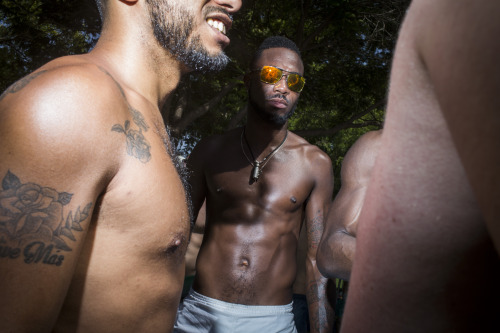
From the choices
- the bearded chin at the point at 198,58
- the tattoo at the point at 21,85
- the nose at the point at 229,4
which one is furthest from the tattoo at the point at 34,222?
the nose at the point at 229,4

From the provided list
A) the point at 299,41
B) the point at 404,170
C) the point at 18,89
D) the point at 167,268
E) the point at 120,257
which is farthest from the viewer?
the point at 299,41

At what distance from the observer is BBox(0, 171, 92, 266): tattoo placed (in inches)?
42.5

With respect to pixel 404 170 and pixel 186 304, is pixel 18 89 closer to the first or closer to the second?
pixel 404 170

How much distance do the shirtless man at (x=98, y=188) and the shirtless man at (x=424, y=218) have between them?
0.90 meters

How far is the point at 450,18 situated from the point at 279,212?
119 inches

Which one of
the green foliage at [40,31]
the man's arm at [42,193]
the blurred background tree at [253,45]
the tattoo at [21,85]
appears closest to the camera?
the man's arm at [42,193]

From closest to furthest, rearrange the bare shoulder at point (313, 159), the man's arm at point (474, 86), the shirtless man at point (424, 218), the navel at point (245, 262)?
the man's arm at point (474, 86) → the shirtless man at point (424, 218) → the navel at point (245, 262) → the bare shoulder at point (313, 159)

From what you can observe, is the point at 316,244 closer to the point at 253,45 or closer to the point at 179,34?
the point at 179,34

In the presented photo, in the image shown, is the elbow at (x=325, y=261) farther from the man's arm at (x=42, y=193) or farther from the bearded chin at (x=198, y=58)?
the man's arm at (x=42, y=193)

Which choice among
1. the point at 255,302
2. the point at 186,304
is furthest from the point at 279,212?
the point at 186,304

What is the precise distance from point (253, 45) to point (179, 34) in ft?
19.6

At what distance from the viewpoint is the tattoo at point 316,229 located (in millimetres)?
3312

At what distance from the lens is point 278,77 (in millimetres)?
3812

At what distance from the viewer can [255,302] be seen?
3104 millimetres
